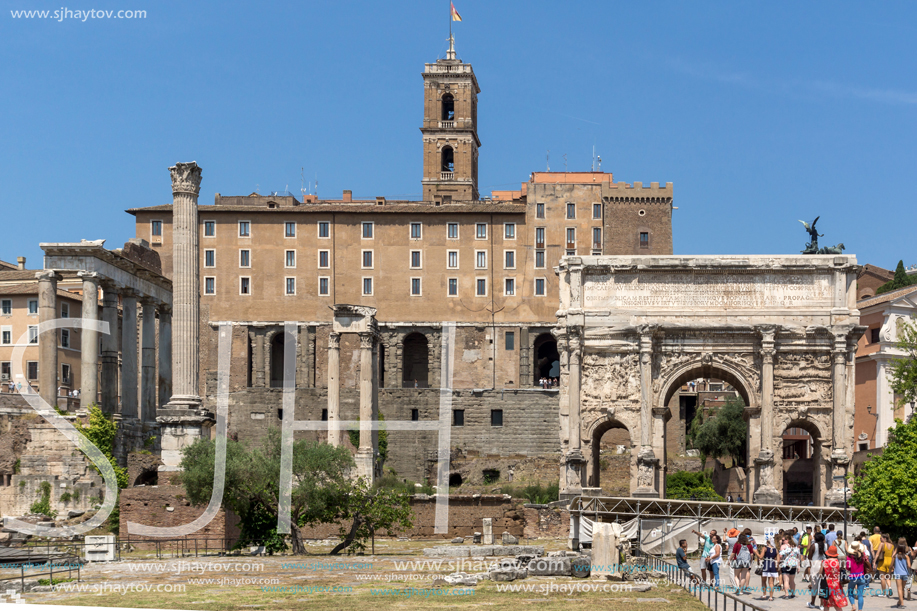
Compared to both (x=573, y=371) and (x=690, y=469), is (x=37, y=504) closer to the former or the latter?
(x=573, y=371)

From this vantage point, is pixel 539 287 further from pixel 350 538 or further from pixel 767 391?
pixel 350 538

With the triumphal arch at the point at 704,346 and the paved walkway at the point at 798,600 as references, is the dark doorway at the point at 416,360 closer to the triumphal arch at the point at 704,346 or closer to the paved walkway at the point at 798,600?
the triumphal arch at the point at 704,346

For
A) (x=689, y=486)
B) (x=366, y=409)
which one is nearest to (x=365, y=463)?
(x=366, y=409)

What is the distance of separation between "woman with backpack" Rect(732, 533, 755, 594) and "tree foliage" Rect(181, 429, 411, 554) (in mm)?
11517

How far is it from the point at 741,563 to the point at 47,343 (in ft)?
85.4

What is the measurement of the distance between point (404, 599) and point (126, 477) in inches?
779

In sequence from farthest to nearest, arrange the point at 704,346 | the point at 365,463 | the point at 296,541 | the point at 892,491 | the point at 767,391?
the point at 365,463
the point at 704,346
the point at 767,391
the point at 296,541
the point at 892,491

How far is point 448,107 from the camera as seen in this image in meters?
87.1

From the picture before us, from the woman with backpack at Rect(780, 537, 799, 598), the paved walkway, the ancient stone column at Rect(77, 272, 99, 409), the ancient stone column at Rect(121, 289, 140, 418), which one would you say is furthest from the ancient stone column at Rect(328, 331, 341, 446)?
the woman with backpack at Rect(780, 537, 799, 598)

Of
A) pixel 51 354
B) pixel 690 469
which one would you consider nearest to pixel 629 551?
pixel 51 354

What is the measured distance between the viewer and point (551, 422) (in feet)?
214

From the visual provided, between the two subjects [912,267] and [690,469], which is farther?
[912,267]

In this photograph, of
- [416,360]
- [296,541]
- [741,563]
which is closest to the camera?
[741,563]

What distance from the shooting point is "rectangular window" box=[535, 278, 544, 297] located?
7012 cm
